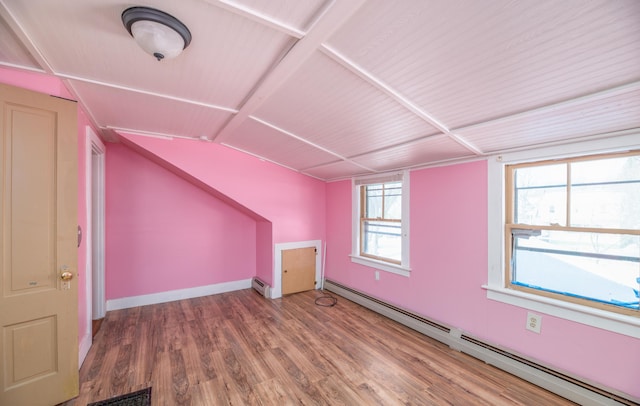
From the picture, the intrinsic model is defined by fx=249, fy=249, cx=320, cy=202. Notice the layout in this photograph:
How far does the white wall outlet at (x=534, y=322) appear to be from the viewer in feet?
6.81

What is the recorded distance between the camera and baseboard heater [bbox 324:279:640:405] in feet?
5.83

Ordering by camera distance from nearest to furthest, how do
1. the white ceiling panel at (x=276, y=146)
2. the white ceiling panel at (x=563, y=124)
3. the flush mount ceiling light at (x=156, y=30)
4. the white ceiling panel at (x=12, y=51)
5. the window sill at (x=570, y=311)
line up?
the flush mount ceiling light at (x=156, y=30) < the white ceiling panel at (x=12, y=51) < the white ceiling panel at (x=563, y=124) < the window sill at (x=570, y=311) < the white ceiling panel at (x=276, y=146)

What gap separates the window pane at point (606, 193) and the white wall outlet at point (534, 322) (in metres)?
0.82

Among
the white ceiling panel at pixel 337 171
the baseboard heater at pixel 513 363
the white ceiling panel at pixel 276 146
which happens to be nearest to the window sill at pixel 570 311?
the baseboard heater at pixel 513 363

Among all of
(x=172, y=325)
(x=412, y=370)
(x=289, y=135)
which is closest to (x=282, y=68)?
(x=289, y=135)

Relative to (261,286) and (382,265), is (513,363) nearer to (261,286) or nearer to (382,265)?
(382,265)

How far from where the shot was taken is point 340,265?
13.8 ft

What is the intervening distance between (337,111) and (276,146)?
51.3 inches

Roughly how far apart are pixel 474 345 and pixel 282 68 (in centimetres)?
295

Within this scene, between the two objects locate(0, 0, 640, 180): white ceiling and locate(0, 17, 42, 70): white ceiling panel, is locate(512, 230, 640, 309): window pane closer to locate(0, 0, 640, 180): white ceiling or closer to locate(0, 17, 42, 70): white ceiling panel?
locate(0, 0, 640, 180): white ceiling

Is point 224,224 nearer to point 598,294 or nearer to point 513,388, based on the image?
point 513,388

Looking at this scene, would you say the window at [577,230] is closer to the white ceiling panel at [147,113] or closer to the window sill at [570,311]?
the window sill at [570,311]

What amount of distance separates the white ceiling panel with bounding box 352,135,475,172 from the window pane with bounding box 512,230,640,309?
102 centimetres

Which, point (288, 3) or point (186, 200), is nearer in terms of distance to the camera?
point (288, 3)
